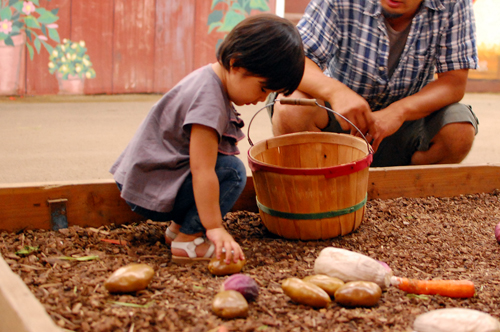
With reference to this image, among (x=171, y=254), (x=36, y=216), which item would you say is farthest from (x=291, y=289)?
(x=36, y=216)

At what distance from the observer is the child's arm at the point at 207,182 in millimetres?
1361

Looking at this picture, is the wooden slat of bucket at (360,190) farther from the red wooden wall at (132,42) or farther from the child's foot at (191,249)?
the red wooden wall at (132,42)

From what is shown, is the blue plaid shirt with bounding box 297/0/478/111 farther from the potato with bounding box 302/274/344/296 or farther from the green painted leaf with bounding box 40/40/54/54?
the green painted leaf with bounding box 40/40/54/54

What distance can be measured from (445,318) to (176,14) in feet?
18.3

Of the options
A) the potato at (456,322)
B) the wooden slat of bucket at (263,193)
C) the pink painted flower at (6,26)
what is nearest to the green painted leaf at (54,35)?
the pink painted flower at (6,26)

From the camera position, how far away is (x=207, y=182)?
4.52 ft

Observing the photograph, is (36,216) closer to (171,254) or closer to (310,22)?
(171,254)

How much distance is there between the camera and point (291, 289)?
1.16 m

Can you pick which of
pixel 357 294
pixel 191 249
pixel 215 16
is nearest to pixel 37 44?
pixel 215 16

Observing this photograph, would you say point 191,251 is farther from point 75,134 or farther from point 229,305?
point 75,134

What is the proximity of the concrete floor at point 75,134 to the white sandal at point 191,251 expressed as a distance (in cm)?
128

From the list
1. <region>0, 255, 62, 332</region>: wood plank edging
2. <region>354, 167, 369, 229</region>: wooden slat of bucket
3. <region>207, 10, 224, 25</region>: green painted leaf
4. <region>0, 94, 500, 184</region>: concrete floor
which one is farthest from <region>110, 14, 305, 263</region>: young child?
<region>207, 10, 224, 25</region>: green painted leaf

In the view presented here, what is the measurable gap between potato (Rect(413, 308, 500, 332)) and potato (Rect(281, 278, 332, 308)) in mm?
206

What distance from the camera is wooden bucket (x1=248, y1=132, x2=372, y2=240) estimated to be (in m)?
1.54
